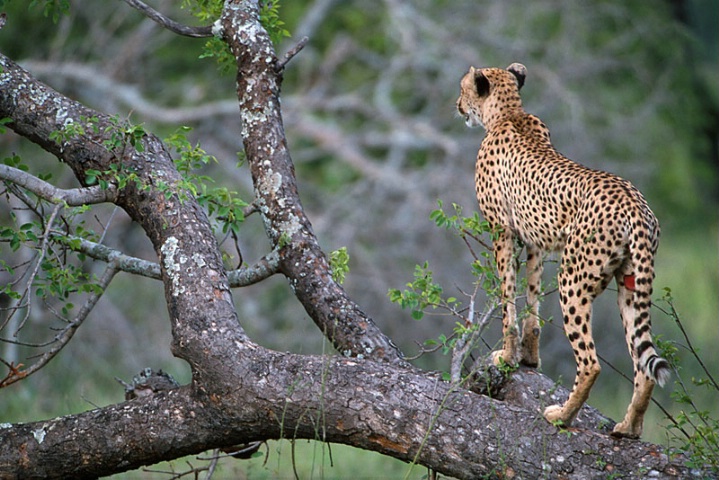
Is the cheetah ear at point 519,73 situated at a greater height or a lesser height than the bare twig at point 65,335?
greater

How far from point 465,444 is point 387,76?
9703mm

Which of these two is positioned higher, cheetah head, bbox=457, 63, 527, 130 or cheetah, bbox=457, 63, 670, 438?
cheetah head, bbox=457, 63, 527, 130

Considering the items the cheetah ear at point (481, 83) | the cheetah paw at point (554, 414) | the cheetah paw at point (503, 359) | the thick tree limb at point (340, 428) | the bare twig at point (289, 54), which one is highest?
the cheetah ear at point (481, 83)

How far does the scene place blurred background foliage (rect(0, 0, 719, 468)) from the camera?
1028cm

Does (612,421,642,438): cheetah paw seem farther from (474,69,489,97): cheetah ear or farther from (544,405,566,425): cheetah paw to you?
(474,69,489,97): cheetah ear

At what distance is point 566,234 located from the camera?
13.2 feet

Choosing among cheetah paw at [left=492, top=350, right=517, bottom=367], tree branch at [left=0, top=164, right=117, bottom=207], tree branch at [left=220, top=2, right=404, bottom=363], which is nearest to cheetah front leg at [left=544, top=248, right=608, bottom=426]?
cheetah paw at [left=492, top=350, right=517, bottom=367]

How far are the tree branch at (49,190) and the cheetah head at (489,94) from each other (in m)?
1.99

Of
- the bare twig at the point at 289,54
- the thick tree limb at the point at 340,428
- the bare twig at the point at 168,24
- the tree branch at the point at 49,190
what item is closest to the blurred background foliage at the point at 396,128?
the thick tree limb at the point at 340,428

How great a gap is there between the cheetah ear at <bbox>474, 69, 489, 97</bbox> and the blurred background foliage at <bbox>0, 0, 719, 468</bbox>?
155 inches

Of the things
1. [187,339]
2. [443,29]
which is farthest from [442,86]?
[187,339]

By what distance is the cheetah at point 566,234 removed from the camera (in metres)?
3.68

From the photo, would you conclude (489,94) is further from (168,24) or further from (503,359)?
(168,24)

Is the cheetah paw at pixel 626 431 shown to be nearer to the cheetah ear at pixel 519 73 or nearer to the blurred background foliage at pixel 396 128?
the cheetah ear at pixel 519 73
